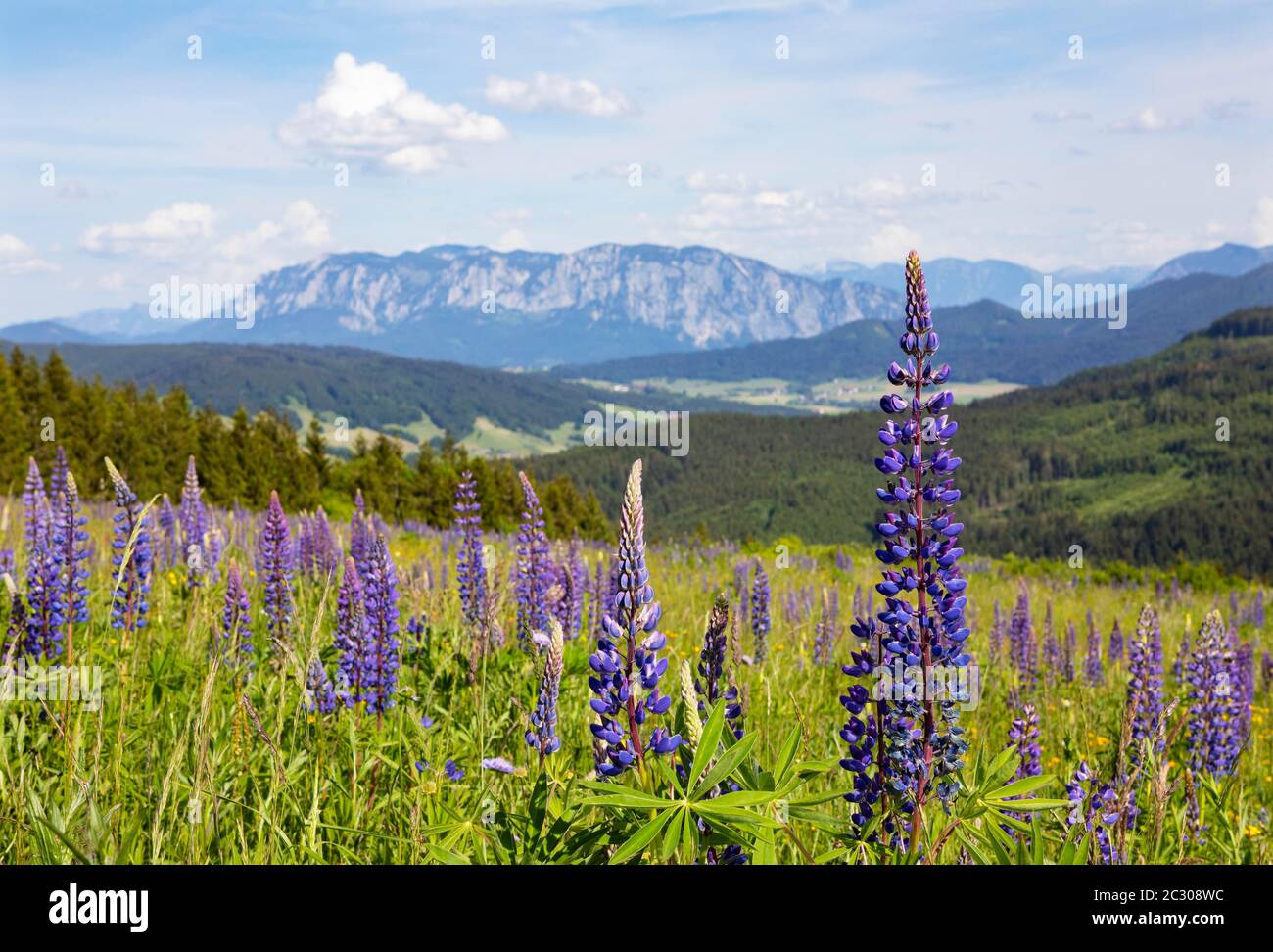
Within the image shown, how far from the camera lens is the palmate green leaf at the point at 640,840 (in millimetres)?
2008

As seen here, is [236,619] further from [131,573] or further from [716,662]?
[716,662]

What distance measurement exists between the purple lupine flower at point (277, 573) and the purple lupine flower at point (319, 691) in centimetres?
117

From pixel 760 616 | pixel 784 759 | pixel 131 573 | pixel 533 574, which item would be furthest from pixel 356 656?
pixel 760 616

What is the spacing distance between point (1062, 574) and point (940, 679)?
28.9 metres

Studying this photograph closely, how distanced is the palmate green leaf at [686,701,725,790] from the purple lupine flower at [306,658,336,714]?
310 cm

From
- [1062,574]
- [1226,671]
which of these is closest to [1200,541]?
[1062,574]

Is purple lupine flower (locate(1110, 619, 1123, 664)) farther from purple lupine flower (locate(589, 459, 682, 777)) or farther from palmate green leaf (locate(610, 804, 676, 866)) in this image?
palmate green leaf (locate(610, 804, 676, 866))

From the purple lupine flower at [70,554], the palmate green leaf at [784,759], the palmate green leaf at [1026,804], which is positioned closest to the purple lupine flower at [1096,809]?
the palmate green leaf at [1026,804]

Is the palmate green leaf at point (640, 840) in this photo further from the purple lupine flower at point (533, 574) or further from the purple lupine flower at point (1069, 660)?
the purple lupine flower at point (1069, 660)

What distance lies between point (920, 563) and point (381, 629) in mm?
3262

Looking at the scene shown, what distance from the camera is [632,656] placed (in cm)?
238
